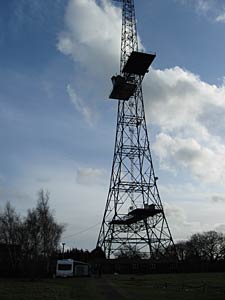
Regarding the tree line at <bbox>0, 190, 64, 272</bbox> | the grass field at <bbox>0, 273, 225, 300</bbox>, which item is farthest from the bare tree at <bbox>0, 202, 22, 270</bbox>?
the grass field at <bbox>0, 273, 225, 300</bbox>

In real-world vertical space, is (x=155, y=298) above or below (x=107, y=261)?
below

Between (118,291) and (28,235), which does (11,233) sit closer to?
(28,235)

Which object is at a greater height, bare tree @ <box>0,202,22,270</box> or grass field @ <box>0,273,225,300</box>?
bare tree @ <box>0,202,22,270</box>

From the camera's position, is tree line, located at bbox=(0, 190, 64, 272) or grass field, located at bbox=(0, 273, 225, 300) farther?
tree line, located at bbox=(0, 190, 64, 272)

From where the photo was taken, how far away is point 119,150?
192ft

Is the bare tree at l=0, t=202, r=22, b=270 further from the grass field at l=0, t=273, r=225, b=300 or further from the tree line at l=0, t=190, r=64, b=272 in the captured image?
the grass field at l=0, t=273, r=225, b=300

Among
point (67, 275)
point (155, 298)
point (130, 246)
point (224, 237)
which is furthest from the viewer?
point (224, 237)

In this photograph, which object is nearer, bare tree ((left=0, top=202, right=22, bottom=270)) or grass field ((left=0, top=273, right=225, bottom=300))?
grass field ((left=0, top=273, right=225, bottom=300))

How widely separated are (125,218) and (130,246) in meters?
4.23

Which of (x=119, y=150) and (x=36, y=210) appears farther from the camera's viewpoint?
(x=119, y=150)

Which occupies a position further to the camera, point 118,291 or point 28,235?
point 28,235

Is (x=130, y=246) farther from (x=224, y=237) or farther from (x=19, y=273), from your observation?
(x=224, y=237)

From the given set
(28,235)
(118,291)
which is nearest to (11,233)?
(28,235)

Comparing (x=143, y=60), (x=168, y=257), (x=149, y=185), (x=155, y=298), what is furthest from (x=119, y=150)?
(x=155, y=298)
